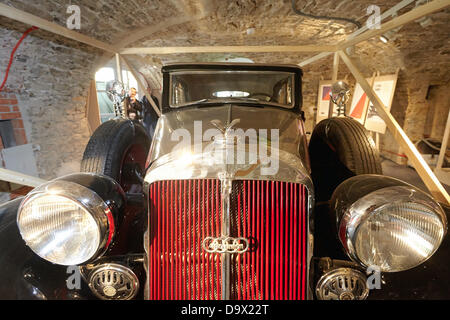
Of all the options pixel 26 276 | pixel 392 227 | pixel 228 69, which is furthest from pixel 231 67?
pixel 26 276

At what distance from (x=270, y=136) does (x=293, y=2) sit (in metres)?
3.77

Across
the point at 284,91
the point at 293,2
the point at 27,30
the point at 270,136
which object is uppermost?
the point at 293,2

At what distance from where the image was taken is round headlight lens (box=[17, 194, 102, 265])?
109 cm

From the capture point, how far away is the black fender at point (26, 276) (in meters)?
1.12

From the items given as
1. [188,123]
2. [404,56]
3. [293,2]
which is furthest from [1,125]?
[404,56]

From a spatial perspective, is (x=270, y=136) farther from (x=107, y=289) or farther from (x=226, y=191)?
(x=107, y=289)

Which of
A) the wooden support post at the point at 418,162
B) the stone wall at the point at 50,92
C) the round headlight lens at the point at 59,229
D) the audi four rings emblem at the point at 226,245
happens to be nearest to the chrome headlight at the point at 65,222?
the round headlight lens at the point at 59,229

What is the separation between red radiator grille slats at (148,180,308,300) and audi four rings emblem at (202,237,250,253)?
3 cm

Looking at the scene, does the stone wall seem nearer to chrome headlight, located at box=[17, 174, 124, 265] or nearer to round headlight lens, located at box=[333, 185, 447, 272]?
chrome headlight, located at box=[17, 174, 124, 265]

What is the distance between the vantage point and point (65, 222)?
111cm

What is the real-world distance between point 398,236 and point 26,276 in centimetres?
170

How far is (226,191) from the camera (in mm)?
1156
